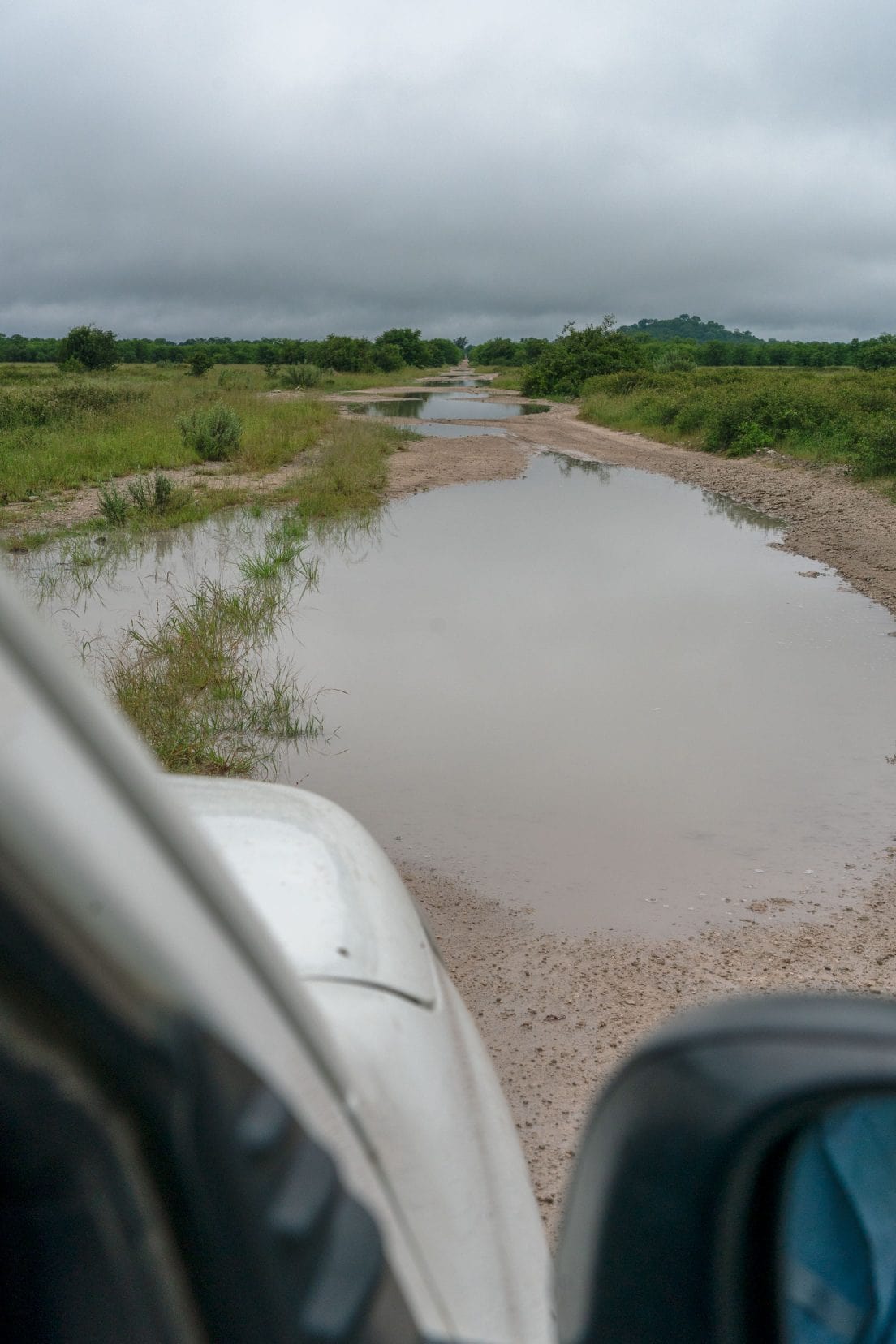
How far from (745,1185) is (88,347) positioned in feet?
165

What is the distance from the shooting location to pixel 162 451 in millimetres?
17922

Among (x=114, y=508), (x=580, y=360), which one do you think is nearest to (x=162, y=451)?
(x=114, y=508)

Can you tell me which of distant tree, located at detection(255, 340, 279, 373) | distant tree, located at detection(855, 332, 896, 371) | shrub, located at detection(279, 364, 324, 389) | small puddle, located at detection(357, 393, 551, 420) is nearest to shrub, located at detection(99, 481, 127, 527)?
small puddle, located at detection(357, 393, 551, 420)

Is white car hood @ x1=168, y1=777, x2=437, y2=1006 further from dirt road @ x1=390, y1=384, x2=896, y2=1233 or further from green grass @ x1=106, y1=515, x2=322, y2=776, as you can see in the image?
green grass @ x1=106, y1=515, x2=322, y2=776

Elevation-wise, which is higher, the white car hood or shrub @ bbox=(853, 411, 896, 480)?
shrub @ bbox=(853, 411, 896, 480)

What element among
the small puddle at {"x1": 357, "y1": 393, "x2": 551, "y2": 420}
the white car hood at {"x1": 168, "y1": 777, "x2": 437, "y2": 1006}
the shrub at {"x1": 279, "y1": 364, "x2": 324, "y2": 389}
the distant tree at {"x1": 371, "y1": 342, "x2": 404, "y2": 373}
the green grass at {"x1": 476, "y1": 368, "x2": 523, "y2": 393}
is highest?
the distant tree at {"x1": 371, "y1": 342, "x2": 404, "y2": 373}

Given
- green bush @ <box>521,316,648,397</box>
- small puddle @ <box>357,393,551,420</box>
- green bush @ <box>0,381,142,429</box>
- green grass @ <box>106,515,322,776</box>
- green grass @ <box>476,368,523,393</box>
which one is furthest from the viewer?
green grass @ <box>476,368,523,393</box>

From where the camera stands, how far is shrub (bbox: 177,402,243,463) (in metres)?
18.7

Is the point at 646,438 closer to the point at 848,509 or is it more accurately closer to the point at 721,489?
the point at 721,489

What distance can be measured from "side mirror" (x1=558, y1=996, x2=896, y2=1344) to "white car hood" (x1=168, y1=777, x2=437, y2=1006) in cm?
43

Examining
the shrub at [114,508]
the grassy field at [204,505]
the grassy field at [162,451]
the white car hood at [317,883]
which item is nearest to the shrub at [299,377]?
the grassy field at [204,505]

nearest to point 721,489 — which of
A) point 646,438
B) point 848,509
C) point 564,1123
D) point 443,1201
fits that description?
point 848,509

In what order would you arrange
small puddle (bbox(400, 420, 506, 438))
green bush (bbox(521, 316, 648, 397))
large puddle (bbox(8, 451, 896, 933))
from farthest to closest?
green bush (bbox(521, 316, 648, 397)) < small puddle (bbox(400, 420, 506, 438)) < large puddle (bbox(8, 451, 896, 933))

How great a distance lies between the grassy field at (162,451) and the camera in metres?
13.6
